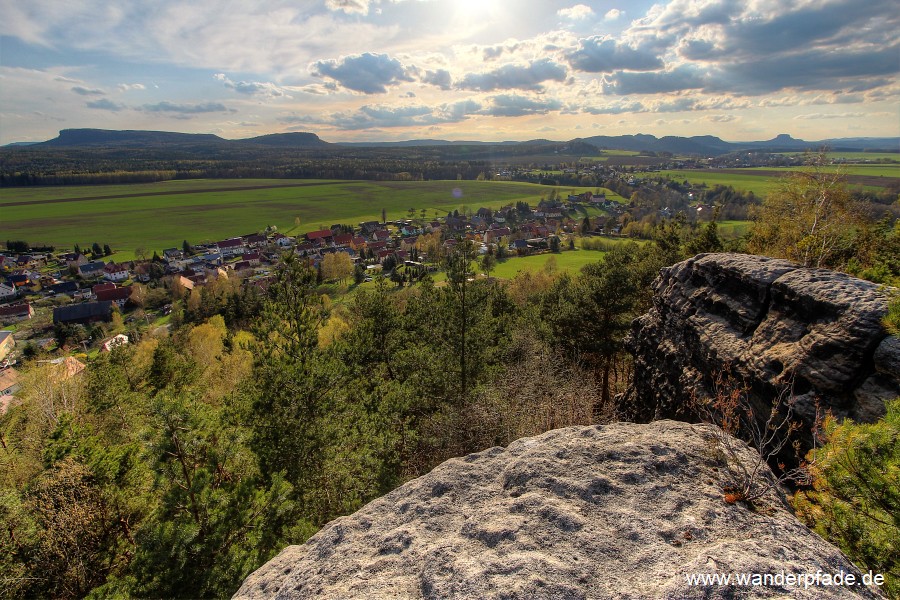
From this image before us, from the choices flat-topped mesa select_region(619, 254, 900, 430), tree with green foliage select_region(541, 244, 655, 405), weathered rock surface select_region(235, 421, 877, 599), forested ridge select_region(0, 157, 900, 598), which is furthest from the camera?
tree with green foliage select_region(541, 244, 655, 405)

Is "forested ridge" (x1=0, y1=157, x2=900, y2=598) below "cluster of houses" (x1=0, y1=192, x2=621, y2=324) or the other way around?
the other way around

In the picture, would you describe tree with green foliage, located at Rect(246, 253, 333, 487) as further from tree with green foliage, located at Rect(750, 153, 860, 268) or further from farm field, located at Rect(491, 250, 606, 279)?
farm field, located at Rect(491, 250, 606, 279)

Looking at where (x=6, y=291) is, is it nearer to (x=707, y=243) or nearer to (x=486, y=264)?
(x=486, y=264)

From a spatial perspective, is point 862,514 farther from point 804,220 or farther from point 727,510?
point 804,220

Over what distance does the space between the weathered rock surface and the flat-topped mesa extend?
8.47ft

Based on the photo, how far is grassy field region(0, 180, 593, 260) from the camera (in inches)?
4567

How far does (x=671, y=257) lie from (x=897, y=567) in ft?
78.6

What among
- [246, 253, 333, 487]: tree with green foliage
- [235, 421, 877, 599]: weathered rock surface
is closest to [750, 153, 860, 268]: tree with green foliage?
[235, 421, 877, 599]: weathered rock surface

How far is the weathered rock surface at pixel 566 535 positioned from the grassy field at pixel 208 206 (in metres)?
123

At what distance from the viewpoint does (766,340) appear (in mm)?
8852

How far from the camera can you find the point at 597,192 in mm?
154250

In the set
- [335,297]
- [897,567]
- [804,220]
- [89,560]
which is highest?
[804,220]

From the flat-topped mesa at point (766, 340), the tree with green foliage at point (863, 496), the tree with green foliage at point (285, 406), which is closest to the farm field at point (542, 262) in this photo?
the flat-topped mesa at point (766, 340)

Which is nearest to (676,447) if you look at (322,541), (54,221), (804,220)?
(322,541)
